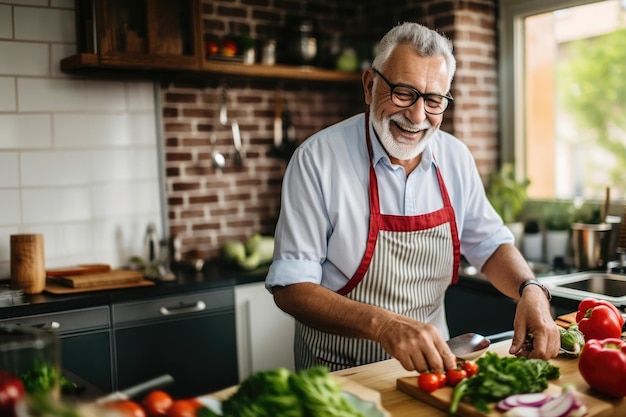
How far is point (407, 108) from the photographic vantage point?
2.17 metres

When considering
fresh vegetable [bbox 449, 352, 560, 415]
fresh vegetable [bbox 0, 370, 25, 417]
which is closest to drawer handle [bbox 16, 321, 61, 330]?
fresh vegetable [bbox 0, 370, 25, 417]

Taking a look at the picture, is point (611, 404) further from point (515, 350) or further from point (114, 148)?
point (114, 148)

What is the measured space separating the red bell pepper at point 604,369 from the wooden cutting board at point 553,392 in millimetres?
28

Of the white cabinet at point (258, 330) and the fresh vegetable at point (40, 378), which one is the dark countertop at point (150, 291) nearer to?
the white cabinet at point (258, 330)

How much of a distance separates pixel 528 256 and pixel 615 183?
603 millimetres

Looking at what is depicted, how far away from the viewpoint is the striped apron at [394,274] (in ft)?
7.53

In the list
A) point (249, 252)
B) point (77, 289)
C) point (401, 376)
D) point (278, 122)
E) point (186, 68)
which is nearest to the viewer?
point (401, 376)

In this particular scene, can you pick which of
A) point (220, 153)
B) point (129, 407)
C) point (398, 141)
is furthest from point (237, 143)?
point (129, 407)

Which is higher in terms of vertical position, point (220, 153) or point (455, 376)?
point (220, 153)

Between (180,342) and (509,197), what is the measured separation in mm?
1985

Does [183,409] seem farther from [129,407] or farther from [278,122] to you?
[278,122]

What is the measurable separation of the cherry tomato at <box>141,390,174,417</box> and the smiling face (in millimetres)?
1174

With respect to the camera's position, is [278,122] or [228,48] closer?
[228,48]

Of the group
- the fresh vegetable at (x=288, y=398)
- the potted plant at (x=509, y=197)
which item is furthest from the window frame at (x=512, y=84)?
the fresh vegetable at (x=288, y=398)
